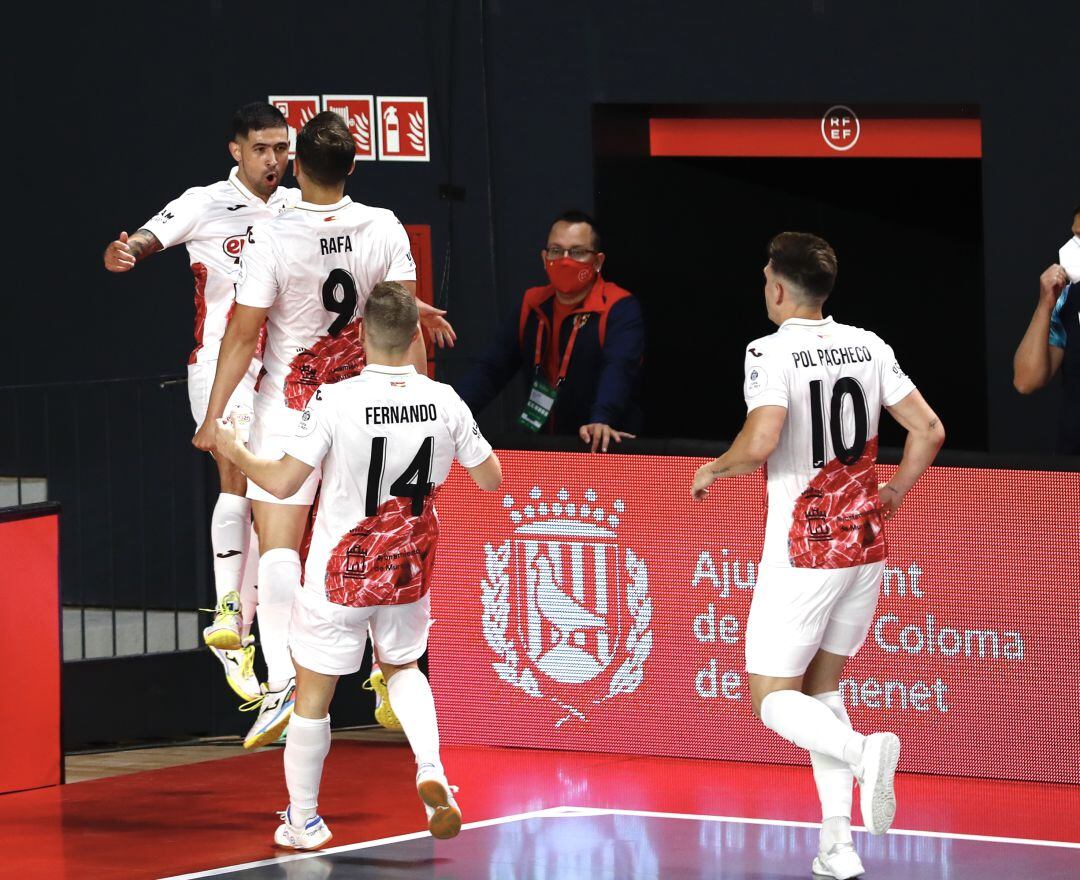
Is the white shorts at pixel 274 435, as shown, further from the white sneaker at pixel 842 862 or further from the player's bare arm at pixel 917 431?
the white sneaker at pixel 842 862

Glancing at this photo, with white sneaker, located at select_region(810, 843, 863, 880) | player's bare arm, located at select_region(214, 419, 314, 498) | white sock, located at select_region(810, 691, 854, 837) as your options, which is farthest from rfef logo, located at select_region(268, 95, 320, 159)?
white sneaker, located at select_region(810, 843, 863, 880)

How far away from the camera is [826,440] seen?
6.37 meters

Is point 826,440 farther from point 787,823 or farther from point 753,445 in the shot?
point 787,823

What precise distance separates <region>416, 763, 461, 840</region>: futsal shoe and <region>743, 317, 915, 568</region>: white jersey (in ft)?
4.14

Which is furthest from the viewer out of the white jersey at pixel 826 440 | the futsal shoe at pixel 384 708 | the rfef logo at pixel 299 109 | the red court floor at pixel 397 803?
the rfef logo at pixel 299 109

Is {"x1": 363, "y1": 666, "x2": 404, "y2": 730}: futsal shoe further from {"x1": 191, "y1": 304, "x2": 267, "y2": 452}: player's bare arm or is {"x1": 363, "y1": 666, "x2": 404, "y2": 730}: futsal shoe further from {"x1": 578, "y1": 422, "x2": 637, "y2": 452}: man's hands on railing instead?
{"x1": 578, "y1": 422, "x2": 637, "y2": 452}: man's hands on railing

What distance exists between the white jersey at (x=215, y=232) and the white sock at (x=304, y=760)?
2105mm

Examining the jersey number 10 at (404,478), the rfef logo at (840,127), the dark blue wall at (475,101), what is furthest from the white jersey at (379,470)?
the rfef logo at (840,127)

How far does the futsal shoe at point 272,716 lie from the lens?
7.30 m

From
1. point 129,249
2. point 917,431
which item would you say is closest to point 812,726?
point 917,431

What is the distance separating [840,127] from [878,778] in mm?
4989

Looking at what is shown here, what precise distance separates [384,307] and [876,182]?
5501 mm

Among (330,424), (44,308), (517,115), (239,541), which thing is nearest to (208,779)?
(239,541)

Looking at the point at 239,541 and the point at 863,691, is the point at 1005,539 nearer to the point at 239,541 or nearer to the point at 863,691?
the point at 863,691
